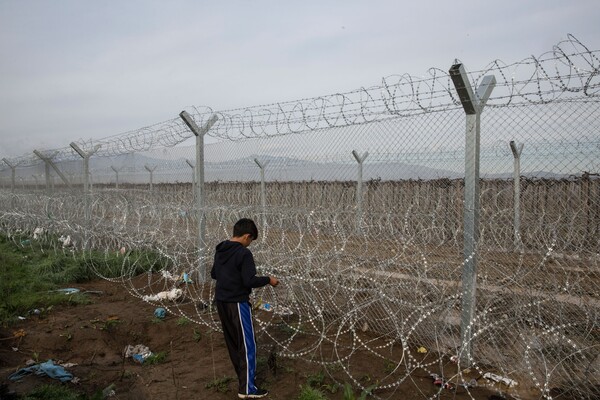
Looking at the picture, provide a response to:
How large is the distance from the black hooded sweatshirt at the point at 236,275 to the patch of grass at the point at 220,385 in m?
0.66

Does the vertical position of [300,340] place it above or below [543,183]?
below

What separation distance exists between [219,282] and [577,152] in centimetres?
420

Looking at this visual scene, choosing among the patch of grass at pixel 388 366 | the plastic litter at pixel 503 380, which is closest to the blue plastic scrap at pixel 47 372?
the patch of grass at pixel 388 366

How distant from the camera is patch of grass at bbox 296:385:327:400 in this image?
344cm

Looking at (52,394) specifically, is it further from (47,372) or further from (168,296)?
(168,296)

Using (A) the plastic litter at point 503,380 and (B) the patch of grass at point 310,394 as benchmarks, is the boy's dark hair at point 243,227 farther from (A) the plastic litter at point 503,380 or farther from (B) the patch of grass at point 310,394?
(A) the plastic litter at point 503,380

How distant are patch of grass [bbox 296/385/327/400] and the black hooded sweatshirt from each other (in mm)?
748

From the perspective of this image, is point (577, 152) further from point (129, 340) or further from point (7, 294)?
point (7, 294)

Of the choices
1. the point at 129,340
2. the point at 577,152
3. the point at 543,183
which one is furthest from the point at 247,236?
the point at 543,183

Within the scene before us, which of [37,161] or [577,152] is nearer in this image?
[577,152]

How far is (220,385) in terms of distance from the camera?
3.86m

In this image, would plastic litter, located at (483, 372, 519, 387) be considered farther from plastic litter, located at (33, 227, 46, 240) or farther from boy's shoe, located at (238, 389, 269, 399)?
plastic litter, located at (33, 227, 46, 240)

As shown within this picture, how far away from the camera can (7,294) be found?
6508mm

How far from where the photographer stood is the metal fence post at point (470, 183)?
3822 millimetres
